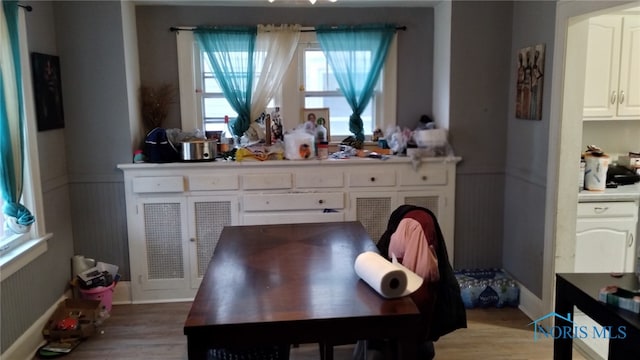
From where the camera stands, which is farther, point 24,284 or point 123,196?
point 123,196

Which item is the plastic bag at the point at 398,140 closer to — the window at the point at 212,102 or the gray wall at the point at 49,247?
the window at the point at 212,102

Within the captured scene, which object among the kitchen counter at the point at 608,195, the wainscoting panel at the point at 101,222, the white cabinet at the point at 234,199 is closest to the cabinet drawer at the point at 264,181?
the white cabinet at the point at 234,199

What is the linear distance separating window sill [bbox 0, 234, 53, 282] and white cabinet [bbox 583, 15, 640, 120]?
12.2 feet

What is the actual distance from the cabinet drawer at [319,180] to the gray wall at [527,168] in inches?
50.1

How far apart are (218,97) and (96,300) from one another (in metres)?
1.80

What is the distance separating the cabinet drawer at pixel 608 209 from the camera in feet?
11.6

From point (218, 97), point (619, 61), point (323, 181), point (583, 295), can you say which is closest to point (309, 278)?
point (583, 295)

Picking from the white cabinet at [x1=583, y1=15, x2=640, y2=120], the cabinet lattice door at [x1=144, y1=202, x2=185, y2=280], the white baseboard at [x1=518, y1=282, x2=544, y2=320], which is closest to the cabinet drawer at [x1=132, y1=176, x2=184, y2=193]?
the cabinet lattice door at [x1=144, y1=202, x2=185, y2=280]

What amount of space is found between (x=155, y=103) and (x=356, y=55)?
64.1 inches

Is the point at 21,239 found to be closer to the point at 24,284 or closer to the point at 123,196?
the point at 24,284

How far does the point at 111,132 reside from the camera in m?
3.80

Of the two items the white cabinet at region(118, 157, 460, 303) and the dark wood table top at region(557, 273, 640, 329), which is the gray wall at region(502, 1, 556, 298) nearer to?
the white cabinet at region(118, 157, 460, 303)

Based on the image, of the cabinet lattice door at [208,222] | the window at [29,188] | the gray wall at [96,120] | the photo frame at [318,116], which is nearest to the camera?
the window at [29,188]

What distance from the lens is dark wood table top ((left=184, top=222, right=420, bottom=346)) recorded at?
1.82 m
